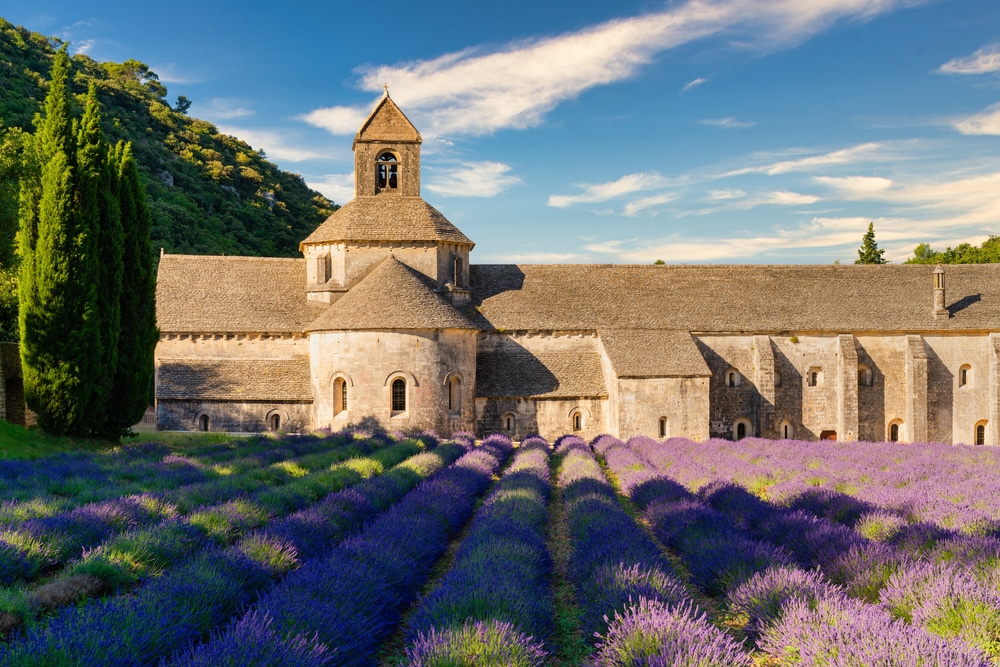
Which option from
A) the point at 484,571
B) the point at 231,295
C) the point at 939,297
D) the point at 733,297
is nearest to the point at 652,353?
the point at 733,297

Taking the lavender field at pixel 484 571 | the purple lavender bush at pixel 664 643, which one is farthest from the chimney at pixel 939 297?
the purple lavender bush at pixel 664 643

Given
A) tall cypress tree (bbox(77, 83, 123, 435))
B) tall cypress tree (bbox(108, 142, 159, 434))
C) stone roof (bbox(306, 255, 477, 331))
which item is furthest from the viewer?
stone roof (bbox(306, 255, 477, 331))

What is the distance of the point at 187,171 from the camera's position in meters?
75.2

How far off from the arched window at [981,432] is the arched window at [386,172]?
29253 millimetres

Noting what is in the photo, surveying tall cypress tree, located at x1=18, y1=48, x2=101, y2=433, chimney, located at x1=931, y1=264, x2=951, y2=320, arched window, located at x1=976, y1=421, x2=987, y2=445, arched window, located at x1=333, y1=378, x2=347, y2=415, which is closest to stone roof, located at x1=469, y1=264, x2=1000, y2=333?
chimney, located at x1=931, y1=264, x2=951, y2=320

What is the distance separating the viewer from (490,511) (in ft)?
38.4

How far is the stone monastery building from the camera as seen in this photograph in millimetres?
28266

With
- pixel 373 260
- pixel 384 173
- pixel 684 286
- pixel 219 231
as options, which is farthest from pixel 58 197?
pixel 219 231

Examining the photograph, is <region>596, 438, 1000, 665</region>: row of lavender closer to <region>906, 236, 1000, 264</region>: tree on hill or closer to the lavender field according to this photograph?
the lavender field

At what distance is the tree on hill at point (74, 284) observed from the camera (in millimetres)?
21203

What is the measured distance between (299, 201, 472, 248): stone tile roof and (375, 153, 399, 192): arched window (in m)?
0.71

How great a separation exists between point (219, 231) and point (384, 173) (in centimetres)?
3681

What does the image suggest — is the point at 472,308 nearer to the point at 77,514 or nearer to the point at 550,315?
the point at 550,315

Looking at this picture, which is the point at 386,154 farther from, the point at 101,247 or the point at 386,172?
the point at 101,247
